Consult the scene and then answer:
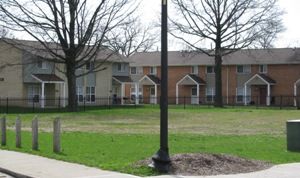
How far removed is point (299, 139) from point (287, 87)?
55.8 m

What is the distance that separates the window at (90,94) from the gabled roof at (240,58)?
11922 mm

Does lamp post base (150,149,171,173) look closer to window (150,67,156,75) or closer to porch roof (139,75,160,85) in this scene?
porch roof (139,75,160,85)

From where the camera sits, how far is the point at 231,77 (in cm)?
7788

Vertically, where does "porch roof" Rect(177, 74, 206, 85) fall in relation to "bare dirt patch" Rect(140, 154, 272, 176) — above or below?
above

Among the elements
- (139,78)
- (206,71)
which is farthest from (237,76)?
(139,78)

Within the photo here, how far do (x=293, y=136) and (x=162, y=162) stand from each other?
6713 millimetres

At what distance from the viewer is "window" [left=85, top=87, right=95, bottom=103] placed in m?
68.6

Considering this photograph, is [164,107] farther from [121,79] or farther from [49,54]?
[121,79]

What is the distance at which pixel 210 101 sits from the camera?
7869 centimetres

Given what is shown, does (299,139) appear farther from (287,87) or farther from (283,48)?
(283,48)

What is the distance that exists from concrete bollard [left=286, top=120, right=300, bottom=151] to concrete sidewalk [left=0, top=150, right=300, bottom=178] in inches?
147

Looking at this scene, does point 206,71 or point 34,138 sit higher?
point 206,71

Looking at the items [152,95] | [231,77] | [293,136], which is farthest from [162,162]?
[152,95]

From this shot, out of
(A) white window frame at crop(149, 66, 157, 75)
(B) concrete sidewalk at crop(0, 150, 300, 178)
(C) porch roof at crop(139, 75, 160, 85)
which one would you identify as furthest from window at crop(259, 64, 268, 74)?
(B) concrete sidewalk at crop(0, 150, 300, 178)
